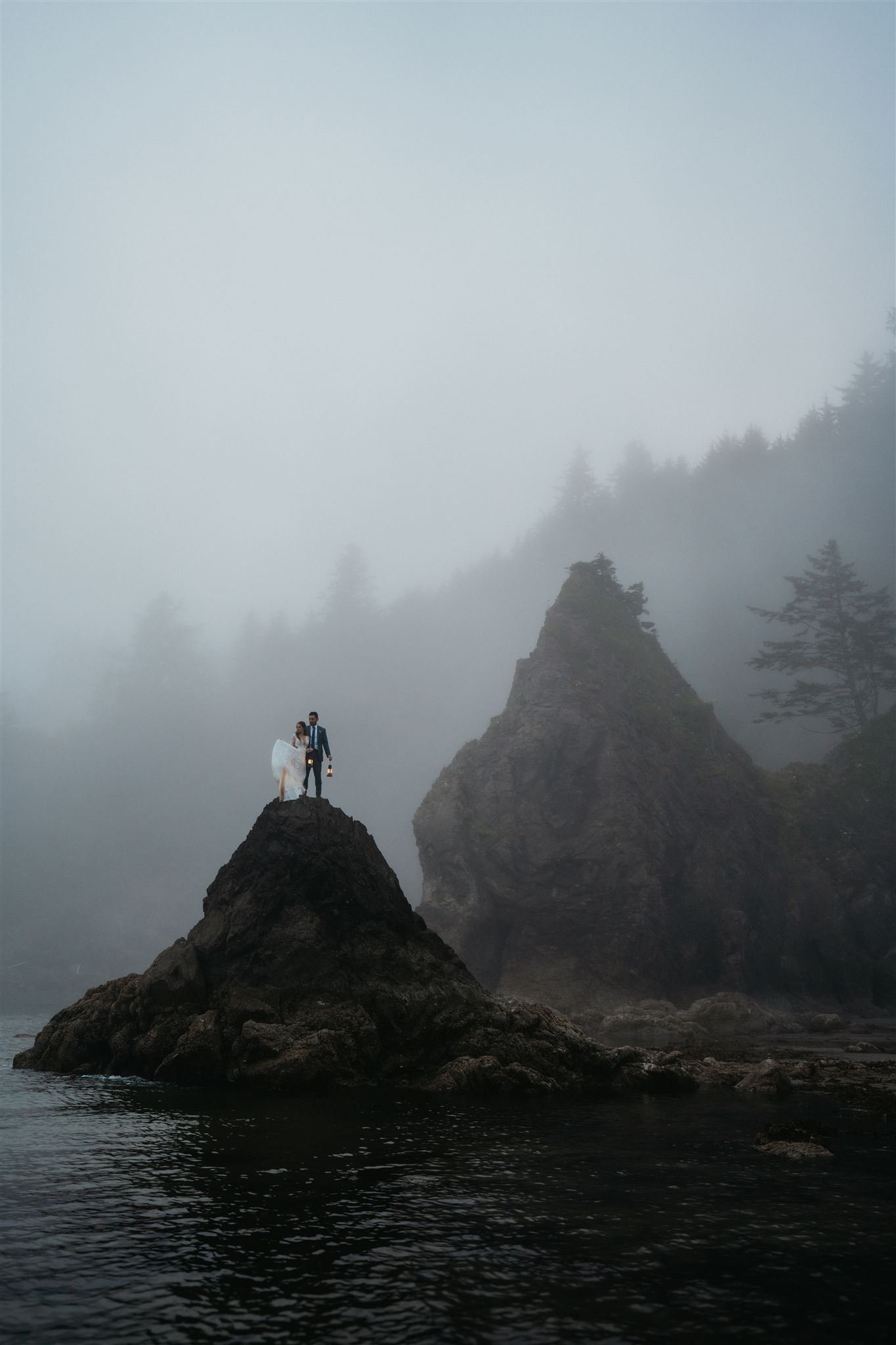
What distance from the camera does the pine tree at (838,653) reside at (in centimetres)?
5478

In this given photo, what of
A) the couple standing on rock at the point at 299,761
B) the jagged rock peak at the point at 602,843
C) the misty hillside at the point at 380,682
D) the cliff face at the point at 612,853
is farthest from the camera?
the misty hillside at the point at 380,682

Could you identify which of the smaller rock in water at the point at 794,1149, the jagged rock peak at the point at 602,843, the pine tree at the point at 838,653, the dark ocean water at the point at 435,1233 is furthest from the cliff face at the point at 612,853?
the smaller rock in water at the point at 794,1149

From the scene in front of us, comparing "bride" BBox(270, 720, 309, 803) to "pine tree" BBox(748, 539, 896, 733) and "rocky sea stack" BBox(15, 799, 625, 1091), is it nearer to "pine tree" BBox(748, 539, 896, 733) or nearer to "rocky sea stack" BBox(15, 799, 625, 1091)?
"rocky sea stack" BBox(15, 799, 625, 1091)

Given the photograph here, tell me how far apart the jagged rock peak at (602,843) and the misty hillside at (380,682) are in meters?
19.8

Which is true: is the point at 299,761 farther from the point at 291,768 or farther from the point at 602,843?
the point at 602,843

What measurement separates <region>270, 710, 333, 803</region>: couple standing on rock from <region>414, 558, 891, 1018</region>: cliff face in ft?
74.2

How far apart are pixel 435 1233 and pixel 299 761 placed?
17.6m

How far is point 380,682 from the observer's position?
113688mm

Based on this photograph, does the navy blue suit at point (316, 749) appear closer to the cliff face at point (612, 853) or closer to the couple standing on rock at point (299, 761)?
the couple standing on rock at point (299, 761)

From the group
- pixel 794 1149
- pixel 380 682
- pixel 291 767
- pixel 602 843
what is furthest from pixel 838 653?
pixel 380 682

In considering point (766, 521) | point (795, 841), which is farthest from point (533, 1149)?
point (766, 521)

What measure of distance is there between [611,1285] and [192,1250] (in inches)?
157

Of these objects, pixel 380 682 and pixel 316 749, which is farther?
pixel 380 682

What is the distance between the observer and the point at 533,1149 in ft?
39.8
